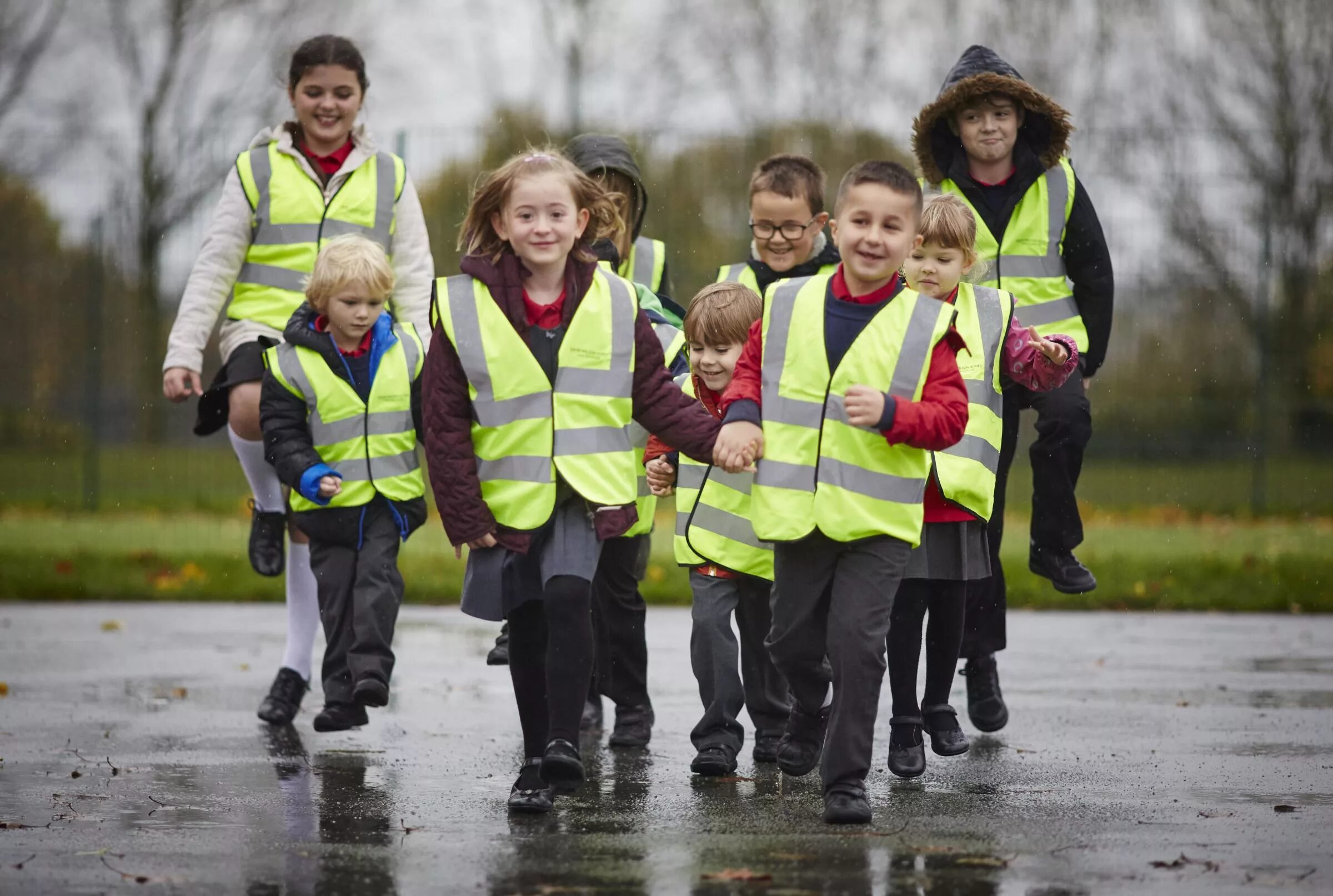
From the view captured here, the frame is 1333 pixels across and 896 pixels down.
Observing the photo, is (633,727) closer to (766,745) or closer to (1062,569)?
(766,745)

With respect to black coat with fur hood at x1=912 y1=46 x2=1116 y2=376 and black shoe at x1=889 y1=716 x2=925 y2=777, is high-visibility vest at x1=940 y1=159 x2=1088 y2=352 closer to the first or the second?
black coat with fur hood at x1=912 y1=46 x2=1116 y2=376

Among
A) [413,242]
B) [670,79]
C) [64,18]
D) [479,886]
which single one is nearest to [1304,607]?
[413,242]

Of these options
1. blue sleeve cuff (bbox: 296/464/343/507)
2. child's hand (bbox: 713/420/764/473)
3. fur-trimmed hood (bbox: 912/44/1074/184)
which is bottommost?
blue sleeve cuff (bbox: 296/464/343/507)

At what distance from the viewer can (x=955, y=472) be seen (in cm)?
570

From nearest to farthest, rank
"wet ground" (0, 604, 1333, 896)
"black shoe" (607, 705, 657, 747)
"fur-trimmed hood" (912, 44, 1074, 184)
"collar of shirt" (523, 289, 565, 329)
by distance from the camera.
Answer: "wet ground" (0, 604, 1333, 896)
"collar of shirt" (523, 289, 565, 329)
"black shoe" (607, 705, 657, 747)
"fur-trimmed hood" (912, 44, 1074, 184)

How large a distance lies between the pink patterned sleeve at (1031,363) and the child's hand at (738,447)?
3.86ft

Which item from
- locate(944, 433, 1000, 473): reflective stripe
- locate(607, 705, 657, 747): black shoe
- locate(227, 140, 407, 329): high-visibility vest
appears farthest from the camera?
locate(227, 140, 407, 329): high-visibility vest

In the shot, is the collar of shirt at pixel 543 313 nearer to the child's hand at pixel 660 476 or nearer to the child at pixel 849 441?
the child at pixel 849 441

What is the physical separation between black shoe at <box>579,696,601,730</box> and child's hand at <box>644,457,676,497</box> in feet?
4.21

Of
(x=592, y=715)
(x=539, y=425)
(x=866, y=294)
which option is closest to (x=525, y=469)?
(x=539, y=425)

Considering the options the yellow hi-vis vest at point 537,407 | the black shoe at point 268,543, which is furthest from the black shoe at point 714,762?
the black shoe at point 268,543

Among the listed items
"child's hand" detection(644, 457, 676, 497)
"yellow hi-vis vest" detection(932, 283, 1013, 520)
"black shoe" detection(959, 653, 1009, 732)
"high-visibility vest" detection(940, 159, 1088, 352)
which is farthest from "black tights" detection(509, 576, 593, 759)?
"high-visibility vest" detection(940, 159, 1088, 352)

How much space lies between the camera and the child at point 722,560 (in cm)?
582

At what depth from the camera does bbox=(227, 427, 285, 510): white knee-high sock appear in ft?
22.5
